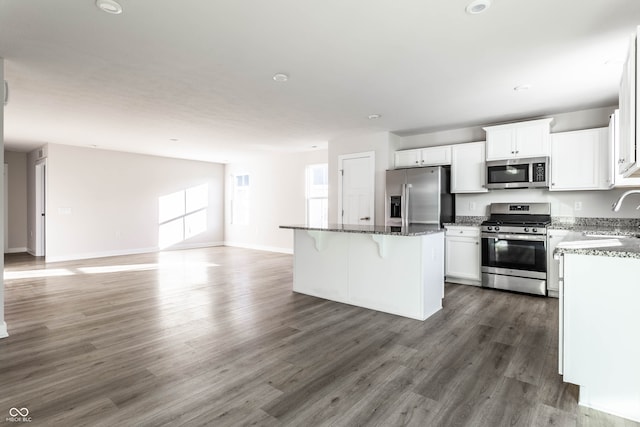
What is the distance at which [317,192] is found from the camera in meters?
7.87

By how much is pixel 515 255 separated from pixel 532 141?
1554 mm

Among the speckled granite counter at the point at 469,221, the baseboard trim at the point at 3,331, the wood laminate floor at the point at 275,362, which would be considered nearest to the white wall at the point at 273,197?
the speckled granite counter at the point at 469,221

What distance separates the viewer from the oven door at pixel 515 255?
4207mm

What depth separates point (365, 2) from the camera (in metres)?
2.13

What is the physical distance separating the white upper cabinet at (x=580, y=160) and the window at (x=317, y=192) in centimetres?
453

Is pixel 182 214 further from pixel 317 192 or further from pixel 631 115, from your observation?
pixel 631 115

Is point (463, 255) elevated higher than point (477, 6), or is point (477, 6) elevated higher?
point (477, 6)

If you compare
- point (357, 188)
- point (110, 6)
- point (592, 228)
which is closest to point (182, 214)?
point (357, 188)

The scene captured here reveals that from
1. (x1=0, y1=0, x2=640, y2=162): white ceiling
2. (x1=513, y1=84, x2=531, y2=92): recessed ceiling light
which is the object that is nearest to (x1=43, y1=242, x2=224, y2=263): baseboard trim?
(x1=0, y1=0, x2=640, y2=162): white ceiling

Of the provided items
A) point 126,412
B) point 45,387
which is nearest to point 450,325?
point 126,412

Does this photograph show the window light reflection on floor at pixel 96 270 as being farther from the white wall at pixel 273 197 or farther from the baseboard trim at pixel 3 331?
the baseboard trim at pixel 3 331

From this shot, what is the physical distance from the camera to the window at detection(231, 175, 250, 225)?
948 centimetres

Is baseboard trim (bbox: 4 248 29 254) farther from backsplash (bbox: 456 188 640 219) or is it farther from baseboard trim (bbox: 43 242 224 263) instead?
backsplash (bbox: 456 188 640 219)

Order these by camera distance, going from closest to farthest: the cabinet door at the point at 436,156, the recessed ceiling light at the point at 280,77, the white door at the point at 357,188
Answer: the recessed ceiling light at the point at 280,77 → the cabinet door at the point at 436,156 → the white door at the point at 357,188
